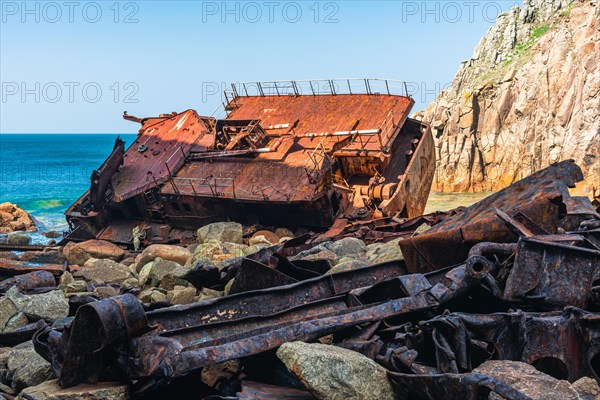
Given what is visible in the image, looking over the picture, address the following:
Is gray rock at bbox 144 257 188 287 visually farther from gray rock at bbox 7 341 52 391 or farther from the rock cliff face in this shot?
the rock cliff face

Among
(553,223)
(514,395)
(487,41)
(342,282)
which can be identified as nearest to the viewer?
(514,395)

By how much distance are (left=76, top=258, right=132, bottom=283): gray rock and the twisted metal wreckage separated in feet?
16.3

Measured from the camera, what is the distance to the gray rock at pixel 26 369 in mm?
4199

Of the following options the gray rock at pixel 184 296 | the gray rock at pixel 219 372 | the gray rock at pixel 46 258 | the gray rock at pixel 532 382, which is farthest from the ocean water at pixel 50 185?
the gray rock at pixel 532 382

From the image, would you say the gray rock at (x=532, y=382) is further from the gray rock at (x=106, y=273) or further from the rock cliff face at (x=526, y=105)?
the rock cliff face at (x=526, y=105)

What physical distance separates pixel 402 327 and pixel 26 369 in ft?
7.96

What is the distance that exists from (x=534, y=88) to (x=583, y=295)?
124 feet

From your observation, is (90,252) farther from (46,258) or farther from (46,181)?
(46,181)

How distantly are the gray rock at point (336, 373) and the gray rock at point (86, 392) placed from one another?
866 mm

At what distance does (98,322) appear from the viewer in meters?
3.53

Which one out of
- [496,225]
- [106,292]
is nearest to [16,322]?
[106,292]

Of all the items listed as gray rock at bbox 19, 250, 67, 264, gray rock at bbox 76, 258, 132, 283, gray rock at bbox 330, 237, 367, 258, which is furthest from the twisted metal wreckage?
gray rock at bbox 19, 250, 67, 264

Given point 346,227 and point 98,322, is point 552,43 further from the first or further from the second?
point 98,322

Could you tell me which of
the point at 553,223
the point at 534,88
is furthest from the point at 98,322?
the point at 534,88
